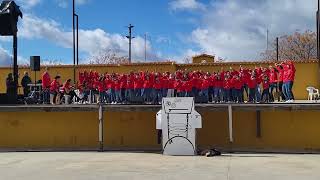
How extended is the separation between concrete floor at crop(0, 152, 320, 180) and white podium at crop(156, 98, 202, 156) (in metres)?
0.58

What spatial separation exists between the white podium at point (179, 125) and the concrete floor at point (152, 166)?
0.58 m

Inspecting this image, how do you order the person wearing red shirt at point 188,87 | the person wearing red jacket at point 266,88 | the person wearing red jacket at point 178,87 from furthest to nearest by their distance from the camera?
the person wearing red jacket at point 178,87
the person wearing red shirt at point 188,87
the person wearing red jacket at point 266,88

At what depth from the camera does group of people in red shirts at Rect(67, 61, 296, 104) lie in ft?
71.2

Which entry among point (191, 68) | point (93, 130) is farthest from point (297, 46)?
point (93, 130)

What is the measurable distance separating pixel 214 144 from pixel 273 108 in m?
2.66

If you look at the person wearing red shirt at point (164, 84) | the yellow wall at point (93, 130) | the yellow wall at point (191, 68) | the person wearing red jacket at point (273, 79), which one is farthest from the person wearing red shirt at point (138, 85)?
the yellow wall at point (191, 68)

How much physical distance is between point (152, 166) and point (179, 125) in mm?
2880

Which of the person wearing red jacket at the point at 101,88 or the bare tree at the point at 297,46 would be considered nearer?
the person wearing red jacket at the point at 101,88

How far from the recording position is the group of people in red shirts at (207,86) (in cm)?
2170

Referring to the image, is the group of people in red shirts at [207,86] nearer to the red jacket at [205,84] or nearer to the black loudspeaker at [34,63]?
the red jacket at [205,84]

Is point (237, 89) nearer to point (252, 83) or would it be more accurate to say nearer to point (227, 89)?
point (227, 89)

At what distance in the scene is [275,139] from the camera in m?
18.7

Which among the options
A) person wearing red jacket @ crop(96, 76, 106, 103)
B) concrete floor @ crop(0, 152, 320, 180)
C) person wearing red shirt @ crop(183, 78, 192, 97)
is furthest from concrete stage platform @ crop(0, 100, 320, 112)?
person wearing red jacket @ crop(96, 76, 106, 103)

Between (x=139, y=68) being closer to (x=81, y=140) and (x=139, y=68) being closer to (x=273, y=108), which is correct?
(x=81, y=140)
